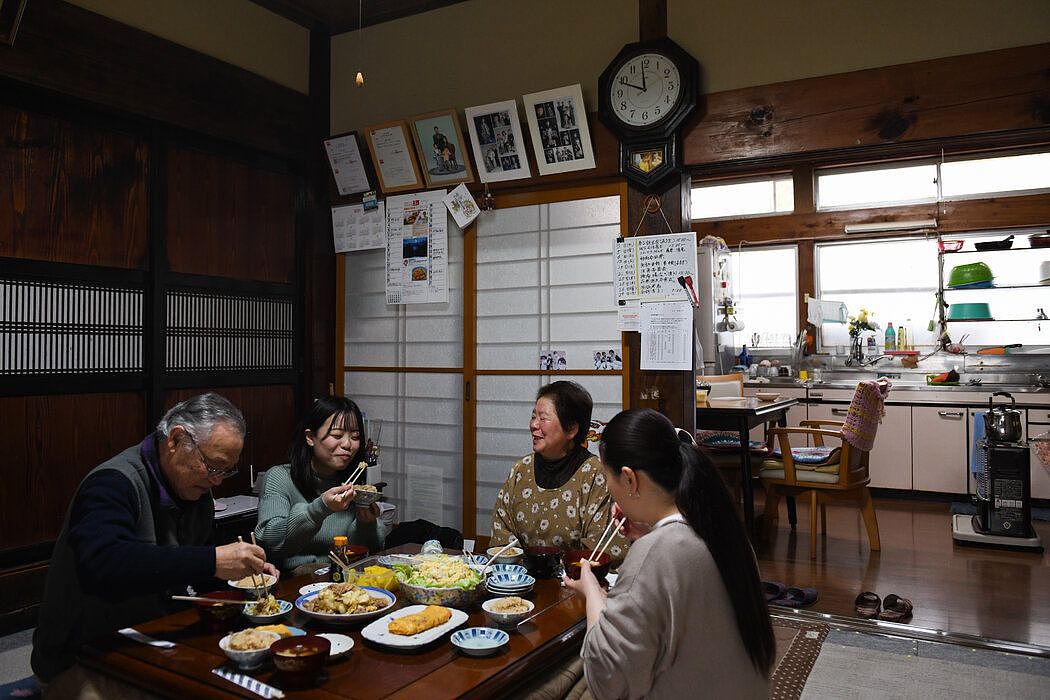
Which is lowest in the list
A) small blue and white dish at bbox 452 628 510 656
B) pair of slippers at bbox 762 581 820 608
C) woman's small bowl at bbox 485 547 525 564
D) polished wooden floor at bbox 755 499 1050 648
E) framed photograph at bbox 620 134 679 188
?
polished wooden floor at bbox 755 499 1050 648

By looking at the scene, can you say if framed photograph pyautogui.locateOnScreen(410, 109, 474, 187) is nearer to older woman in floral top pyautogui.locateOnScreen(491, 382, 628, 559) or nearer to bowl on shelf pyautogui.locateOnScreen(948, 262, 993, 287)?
older woman in floral top pyautogui.locateOnScreen(491, 382, 628, 559)

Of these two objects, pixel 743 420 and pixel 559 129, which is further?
pixel 743 420

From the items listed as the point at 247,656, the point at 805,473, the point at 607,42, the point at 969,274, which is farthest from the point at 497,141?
the point at 969,274

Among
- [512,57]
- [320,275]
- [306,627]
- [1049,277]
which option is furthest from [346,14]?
[1049,277]

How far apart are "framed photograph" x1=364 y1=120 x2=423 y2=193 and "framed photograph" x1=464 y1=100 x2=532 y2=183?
0.40 m

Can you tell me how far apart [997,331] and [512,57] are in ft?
17.1

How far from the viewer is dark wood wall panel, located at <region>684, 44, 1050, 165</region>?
10.5ft

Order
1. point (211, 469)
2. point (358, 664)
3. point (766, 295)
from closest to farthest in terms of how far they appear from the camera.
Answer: point (358, 664) < point (211, 469) < point (766, 295)

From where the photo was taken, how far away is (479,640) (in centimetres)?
153

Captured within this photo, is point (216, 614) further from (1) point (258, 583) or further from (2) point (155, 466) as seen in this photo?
(2) point (155, 466)

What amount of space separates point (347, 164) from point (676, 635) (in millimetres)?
3993

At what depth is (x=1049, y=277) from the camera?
20.4ft

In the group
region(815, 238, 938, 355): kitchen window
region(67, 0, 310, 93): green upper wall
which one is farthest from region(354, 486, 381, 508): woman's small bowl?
region(815, 238, 938, 355): kitchen window

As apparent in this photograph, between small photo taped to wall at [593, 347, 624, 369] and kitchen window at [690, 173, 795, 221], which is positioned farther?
kitchen window at [690, 173, 795, 221]
